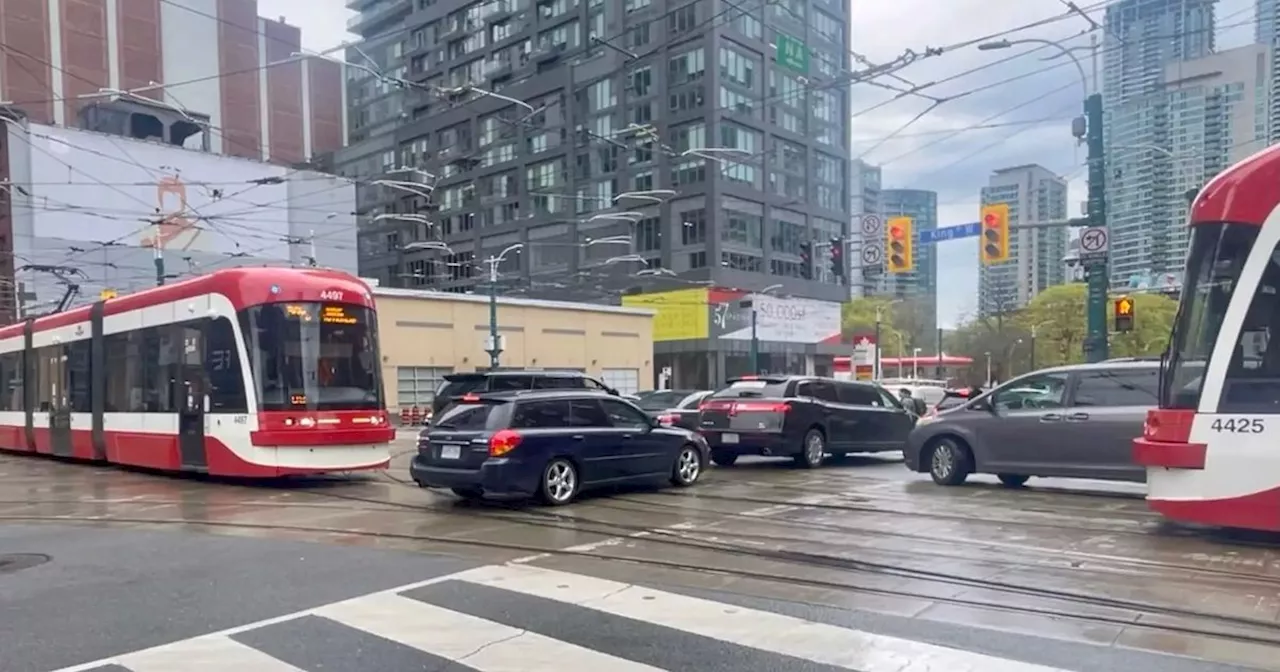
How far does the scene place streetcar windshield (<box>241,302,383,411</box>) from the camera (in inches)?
560

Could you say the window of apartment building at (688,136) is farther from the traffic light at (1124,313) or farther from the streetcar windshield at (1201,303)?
the streetcar windshield at (1201,303)

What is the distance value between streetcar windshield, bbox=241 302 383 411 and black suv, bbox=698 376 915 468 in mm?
5814

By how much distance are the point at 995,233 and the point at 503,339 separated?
29.0 m

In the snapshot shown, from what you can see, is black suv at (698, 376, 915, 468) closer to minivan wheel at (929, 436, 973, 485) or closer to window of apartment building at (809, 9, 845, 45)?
minivan wheel at (929, 436, 973, 485)

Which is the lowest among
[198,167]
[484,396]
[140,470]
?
[140,470]

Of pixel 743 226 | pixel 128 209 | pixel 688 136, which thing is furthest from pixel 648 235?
pixel 128 209

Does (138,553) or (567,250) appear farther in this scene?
(567,250)

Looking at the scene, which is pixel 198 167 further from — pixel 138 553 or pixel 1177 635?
pixel 1177 635

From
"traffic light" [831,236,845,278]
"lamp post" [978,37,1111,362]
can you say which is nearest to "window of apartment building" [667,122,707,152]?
"traffic light" [831,236,845,278]

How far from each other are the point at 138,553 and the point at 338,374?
5.76 meters

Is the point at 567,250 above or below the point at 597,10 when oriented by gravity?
below

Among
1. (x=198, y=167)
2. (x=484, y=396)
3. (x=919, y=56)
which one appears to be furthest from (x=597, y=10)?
(x=484, y=396)

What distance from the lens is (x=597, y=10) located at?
7194 centimetres

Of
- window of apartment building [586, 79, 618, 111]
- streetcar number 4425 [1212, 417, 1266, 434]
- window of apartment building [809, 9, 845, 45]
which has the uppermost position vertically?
window of apartment building [809, 9, 845, 45]
